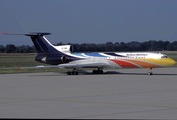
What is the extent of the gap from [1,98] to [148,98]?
9.06 m

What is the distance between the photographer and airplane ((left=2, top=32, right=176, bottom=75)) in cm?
3706

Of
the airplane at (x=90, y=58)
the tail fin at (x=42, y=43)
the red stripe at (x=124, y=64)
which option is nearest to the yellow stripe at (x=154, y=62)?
the airplane at (x=90, y=58)

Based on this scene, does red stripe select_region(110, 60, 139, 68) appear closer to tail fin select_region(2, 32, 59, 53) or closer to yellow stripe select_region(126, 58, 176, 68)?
yellow stripe select_region(126, 58, 176, 68)

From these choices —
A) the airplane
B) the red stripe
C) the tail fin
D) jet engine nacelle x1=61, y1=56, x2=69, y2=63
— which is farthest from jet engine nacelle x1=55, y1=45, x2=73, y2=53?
the red stripe

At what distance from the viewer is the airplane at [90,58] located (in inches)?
1459

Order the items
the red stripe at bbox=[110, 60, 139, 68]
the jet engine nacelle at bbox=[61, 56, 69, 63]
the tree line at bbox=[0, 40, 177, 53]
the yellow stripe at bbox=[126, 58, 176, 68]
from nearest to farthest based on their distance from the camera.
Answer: the yellow stripe at bbox=[126, 58, 176, 68]
the red stripe at bbox=[110, 60, 139, 68]
the jet engine nacelle at bbox=[61, 56, 69, 63]
the tree line at bbox=[0, 40, 177, 53]

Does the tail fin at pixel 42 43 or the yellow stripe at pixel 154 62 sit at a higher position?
the tail fin at pixel 42 43

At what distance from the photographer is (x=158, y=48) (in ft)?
574

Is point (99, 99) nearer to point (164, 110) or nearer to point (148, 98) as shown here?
point (148, 98)

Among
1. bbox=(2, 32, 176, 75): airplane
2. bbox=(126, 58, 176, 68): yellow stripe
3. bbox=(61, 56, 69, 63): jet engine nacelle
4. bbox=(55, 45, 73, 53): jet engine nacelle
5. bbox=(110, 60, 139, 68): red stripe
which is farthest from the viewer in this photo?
bbox=(55, 45, 73, 53): jet engine nacelle

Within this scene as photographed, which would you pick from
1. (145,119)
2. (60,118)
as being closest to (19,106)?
(60,118)

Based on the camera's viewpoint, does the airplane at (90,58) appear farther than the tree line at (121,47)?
No

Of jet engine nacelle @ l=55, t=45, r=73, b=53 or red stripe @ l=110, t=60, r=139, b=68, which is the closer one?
red stripe @ l=110, t=60, r=139, b=68

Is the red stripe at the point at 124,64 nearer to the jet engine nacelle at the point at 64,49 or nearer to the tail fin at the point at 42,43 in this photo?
the jet engine nacelle at the point at 64,49
